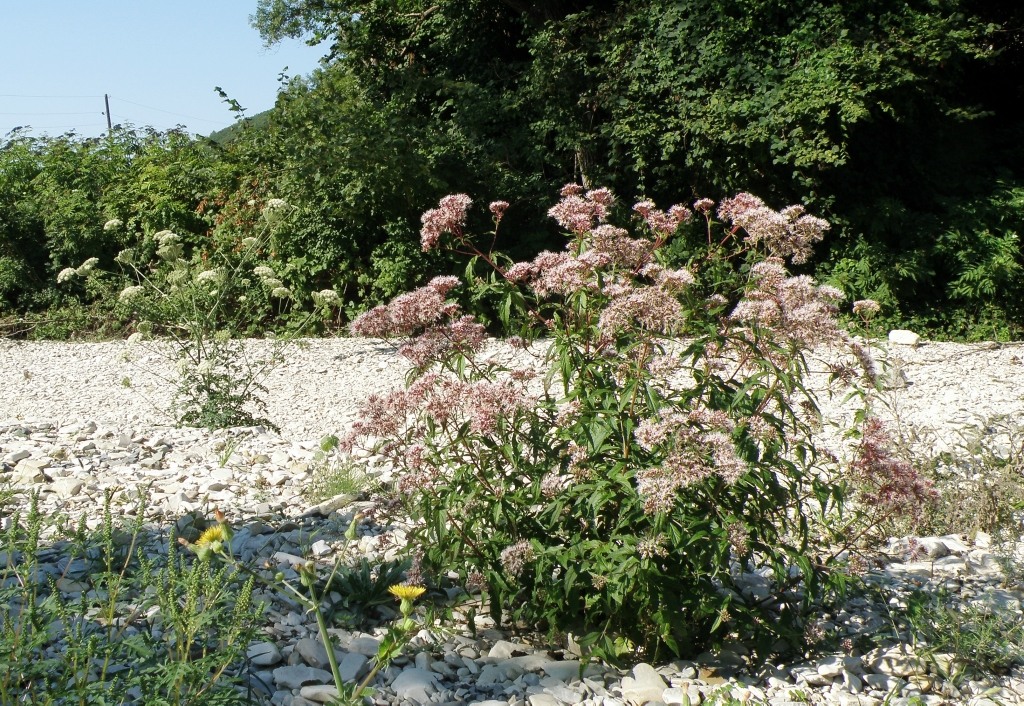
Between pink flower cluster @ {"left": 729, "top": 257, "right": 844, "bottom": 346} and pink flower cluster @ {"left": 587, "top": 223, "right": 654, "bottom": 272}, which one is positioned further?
pink flower cluster @ {"left": 587, "top": 223, "right": 654, "bottom": 272}

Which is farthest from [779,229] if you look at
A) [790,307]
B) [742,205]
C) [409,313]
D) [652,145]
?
[652,145]

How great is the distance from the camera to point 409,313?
2.61 meters

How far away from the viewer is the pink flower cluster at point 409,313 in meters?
2.61

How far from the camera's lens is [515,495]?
2.55 meters

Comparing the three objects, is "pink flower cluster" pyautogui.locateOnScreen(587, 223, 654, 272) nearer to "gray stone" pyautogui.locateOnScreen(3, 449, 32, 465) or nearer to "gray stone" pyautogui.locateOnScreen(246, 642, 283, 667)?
"gray stone" pyautogui.locateOnScreen(246, 642, 283, 667)

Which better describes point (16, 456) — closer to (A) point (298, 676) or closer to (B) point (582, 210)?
(A) point (298, 676)

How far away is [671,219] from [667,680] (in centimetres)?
136

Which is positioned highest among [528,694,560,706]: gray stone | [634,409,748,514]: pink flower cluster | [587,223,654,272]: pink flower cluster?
[587,223,654,272]: pink flower cluster

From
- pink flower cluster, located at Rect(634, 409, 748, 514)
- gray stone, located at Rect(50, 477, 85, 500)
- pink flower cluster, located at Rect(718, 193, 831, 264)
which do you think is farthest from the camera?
gray stone, located at Rect(50, 477, 85, 500)

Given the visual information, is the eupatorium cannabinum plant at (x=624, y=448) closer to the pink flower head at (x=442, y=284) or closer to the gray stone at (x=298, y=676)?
the pink flower head at (x=442, y=284)

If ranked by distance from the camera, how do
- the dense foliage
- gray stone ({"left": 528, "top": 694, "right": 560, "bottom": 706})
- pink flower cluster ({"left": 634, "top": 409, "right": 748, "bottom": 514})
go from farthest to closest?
the dense foliage, gray stone ({"left": 528, "top": 694, "right": 560, "bottom": 706}), pink flower cluster ({"left": 634, "top": 409, "right": 748, "bottom": 514})

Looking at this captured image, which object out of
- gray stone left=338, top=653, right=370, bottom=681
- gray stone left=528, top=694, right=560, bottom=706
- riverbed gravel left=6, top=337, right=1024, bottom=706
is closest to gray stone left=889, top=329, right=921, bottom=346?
riverbed gravel left=6, top=337, right=1024, bottom=706

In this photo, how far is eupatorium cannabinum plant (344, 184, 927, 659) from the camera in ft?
7.91

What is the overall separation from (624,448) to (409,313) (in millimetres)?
690
